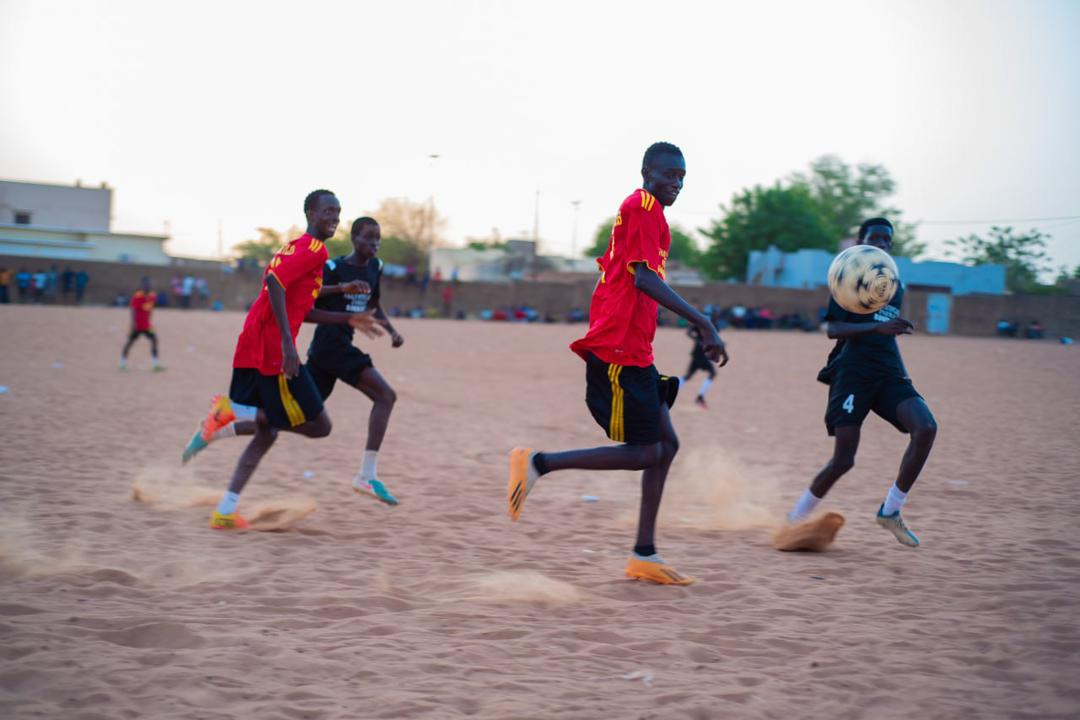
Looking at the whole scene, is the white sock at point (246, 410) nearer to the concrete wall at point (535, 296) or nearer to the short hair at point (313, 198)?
the short hair at point (313, 198)

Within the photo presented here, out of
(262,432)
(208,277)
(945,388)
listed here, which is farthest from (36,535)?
(208,277)

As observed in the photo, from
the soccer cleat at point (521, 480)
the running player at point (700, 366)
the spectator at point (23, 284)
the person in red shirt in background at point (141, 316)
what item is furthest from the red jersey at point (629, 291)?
the spectator at point (23, 284)

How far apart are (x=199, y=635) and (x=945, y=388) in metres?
16.3

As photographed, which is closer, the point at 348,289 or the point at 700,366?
the point at 348,289

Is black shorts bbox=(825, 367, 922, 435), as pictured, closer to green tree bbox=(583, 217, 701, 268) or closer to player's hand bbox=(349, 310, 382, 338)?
player's hand bbox=(349, 310, 382, 338)

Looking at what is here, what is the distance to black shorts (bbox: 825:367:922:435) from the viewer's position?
5.42 metres

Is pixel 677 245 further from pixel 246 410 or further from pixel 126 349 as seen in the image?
pixel 246 410

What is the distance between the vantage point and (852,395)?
18.0 ft

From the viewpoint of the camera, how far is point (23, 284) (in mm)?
38156

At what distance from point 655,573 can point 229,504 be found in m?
2.60

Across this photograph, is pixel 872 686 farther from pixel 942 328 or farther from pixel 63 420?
pixel 942 328

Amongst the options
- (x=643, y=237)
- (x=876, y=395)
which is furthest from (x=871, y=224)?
(x=643, y=237)

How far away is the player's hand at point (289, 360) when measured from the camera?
5.27 m

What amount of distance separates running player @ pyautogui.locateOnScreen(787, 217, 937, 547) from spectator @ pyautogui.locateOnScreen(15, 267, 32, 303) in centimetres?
4002
